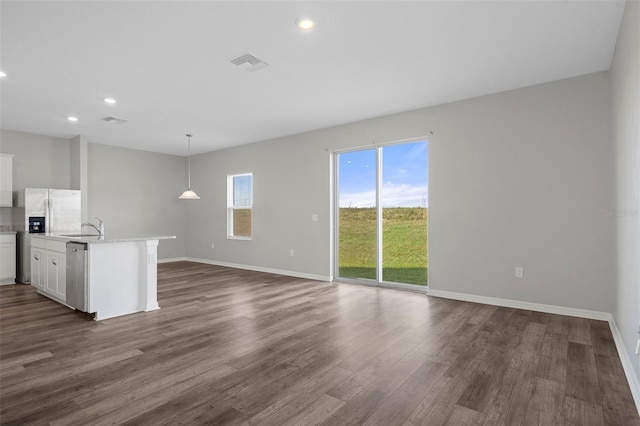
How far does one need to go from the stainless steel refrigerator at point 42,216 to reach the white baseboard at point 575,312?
257 inches

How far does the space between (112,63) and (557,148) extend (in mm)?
5069

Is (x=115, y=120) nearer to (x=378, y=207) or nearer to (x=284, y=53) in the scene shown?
(x=284, y=53)

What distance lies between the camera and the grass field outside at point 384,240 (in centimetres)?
566

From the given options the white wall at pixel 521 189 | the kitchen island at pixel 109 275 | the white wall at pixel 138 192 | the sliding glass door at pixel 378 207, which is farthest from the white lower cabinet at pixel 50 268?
the sliding glass door at pixel 378 207

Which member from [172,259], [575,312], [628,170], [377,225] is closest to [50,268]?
[172,259]

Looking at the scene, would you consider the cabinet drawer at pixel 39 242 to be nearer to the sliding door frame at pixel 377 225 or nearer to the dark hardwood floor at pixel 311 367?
the dark hardwood floor at pixel 311 367

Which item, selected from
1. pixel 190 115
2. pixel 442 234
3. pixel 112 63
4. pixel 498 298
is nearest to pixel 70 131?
pixel 190 115

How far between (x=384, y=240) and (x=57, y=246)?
189 inches

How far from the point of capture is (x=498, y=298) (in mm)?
4320

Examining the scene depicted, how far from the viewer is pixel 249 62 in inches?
138

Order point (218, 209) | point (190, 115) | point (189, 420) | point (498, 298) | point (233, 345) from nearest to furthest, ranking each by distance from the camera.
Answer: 1. point (189, 420)
2. point (233, 345)
3. point (498, 298)
4. point (190, 115)
5. point (218, 209)

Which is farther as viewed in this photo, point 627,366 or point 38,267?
point 38,267

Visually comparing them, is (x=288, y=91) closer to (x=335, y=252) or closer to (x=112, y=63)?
(x=112, y=63)

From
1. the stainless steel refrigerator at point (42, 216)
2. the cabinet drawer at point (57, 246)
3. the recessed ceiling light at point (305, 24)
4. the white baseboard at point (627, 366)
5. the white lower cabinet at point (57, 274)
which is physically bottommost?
the white baseboard at point (627, 366)
